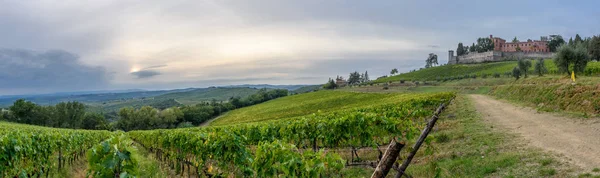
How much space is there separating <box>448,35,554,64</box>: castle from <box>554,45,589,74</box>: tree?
94515mm

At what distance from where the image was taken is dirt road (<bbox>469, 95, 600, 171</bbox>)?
9578 millimetres

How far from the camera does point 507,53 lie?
12875cm

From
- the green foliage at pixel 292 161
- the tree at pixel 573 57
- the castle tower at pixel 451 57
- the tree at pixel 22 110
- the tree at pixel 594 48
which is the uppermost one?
the castle tower at pixel 451 57

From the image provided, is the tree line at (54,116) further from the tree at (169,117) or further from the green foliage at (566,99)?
the green foliage at (566,99)

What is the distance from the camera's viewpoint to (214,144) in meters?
7.71

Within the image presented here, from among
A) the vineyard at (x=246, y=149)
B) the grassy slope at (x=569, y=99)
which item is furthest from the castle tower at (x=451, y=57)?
the vineyard at (x=246, y=149)

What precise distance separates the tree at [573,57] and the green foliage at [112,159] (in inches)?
1750

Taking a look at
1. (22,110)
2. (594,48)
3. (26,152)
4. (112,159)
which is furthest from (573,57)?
(22,110)

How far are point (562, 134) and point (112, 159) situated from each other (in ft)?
51.1

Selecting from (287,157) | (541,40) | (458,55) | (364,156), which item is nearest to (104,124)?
(364,156)

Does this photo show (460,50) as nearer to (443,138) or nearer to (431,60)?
(431,60)

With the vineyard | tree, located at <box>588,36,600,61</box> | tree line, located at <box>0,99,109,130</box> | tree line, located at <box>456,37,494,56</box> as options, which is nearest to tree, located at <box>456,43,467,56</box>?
tree line, located at <box>456,37,494,56</box>

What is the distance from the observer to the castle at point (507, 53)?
124688 millimetres

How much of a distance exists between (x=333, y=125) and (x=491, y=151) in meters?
5.61
